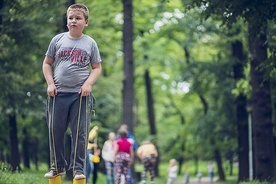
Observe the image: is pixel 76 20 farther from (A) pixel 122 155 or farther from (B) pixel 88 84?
(A) pixel 122 155

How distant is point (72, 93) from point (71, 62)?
36 centimetres

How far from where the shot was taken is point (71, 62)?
7523 mm

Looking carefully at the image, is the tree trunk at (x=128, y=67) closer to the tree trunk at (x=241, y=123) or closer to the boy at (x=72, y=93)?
the tree trunk at (x=241, y=123)

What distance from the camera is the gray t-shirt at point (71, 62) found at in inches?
295

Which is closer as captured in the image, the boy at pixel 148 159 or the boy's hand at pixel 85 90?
the boy's hand at pixel 85 90

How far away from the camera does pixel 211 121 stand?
110 feet

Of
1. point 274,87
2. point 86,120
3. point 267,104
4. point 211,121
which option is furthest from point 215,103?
point 86,120

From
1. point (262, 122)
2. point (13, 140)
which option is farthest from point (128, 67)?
Result: point (13, 140)

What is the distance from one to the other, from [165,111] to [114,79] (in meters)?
28.9

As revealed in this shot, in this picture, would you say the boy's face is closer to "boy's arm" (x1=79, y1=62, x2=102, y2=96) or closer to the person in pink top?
"boy's arm" (x1=79, y1=62, x2=102, y2=96)

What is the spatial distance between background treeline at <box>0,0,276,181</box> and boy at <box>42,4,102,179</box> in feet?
17.7

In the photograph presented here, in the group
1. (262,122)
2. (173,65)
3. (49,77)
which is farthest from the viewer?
(173,65)

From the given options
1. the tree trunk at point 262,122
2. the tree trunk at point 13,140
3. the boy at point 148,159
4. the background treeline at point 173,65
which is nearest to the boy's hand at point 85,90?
the background treeline at point 173,65

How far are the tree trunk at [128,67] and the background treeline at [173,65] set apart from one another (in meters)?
0.07
